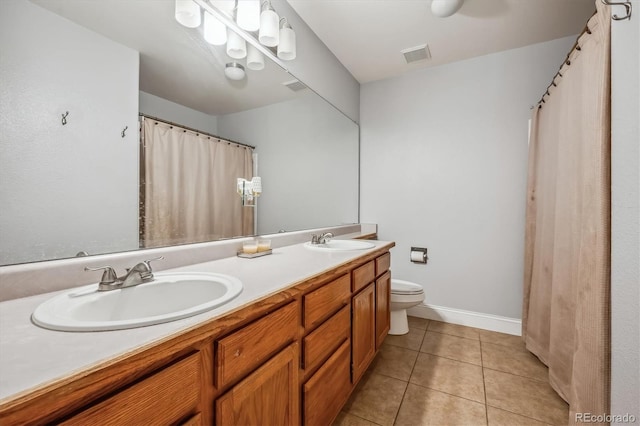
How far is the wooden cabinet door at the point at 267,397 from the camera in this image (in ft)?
2.26

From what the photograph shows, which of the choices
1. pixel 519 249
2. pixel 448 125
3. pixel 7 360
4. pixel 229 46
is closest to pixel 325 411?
pixel 7 360

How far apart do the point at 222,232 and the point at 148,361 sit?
3.14ft

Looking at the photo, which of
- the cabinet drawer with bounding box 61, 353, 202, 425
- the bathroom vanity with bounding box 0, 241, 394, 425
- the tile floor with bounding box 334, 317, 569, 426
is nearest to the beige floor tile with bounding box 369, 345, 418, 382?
the tile floor with bounding box 334, 317, 569, 426

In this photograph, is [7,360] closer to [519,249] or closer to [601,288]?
[601,288]

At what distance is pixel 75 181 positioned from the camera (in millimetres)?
876

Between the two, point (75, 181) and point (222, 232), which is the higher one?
point (75, 181)

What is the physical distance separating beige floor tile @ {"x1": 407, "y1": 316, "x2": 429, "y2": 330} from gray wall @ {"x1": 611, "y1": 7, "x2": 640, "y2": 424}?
151cm

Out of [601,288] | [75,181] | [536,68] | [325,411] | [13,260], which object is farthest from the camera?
[536,68]

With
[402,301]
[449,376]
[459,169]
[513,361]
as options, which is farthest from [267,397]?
[459,169]

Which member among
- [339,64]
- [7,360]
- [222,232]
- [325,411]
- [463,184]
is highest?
[339,64]

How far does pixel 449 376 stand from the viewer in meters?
1.71

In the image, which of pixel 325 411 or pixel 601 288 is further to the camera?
pixel 325 411

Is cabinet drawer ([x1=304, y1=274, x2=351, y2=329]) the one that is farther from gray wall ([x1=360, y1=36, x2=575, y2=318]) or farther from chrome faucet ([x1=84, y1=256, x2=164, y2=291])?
gray wall ([x1=360, y1=36, x2=575, y2=318])

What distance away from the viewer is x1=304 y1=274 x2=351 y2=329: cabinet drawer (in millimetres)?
1003
